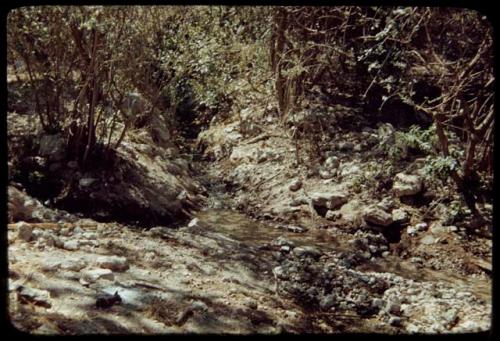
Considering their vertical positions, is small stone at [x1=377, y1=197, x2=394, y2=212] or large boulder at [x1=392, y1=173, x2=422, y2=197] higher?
large boulder at [x1=392, y1=173, x2=422, y2=197]

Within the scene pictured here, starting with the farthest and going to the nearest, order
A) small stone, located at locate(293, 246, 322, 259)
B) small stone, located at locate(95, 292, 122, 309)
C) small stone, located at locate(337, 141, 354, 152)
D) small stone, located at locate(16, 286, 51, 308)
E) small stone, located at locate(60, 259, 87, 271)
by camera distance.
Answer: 1. small stone, located at locate(337, 141, 354, 152)
2. small stone, located at locate(293, 246, 322, 259)
3. small stone, located at locate(60, 259, 87, 271)
4. small stone, located at locate(95, 292, 122, 309)
5. small stone, located at locate(16, 286, 51, 308)

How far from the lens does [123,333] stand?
2.52 metres

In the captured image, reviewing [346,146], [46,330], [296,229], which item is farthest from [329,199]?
[46,330]

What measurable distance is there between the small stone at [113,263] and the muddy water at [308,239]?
4.37 ft

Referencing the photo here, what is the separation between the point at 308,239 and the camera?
494cm

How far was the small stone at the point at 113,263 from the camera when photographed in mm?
3350

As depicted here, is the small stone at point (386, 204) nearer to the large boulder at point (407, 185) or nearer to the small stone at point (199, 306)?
the large boulder at point (407, 185)

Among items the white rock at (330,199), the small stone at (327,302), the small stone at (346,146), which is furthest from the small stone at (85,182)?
the small stone at (346,146)

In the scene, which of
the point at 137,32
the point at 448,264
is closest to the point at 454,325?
the point at 448,264

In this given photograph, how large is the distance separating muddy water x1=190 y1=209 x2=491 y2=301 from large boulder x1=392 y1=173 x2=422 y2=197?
0.81 metres

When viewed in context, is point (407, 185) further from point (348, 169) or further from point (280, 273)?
point (280, 273)

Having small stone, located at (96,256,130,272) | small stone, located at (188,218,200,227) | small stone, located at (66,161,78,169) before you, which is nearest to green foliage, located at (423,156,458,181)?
small stone, located at (188,218,200,227)

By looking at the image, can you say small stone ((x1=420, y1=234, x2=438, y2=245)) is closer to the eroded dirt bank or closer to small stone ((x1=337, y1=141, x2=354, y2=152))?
the eroded dirt bank

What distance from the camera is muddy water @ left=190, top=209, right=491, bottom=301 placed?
404 cm
